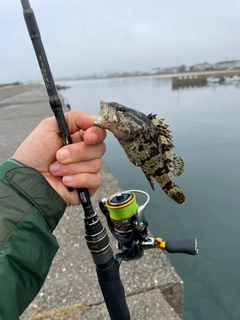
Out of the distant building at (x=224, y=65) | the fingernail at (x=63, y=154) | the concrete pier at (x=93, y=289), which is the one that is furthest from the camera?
the distant building at (x=224, y=65)

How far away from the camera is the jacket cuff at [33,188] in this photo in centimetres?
150

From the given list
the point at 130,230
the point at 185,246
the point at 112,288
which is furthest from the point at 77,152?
the point at 185,246

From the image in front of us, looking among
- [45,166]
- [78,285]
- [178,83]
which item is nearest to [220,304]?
[78,285]

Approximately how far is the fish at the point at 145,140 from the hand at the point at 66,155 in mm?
124

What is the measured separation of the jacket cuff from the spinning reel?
0.52 m

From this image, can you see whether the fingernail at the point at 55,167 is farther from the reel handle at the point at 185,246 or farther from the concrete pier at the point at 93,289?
the concrete pier at the point at 93,289

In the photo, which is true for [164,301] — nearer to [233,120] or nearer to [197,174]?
[197,174]

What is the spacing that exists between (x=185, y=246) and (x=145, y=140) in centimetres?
82

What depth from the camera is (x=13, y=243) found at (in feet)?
4.50

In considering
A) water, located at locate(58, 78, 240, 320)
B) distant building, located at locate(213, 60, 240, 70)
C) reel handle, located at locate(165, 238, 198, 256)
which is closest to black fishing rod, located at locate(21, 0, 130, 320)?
reel handle, located at locate(165, 238, 198, 256)

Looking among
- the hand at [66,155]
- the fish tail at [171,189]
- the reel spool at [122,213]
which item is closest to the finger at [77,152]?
the hand at [66,155]

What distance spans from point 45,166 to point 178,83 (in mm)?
56447

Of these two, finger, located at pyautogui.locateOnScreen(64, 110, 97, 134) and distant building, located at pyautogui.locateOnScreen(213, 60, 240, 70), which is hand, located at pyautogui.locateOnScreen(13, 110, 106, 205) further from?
distant building, located at pyautogui.locateOnScreen(213, 60, 240, 70)

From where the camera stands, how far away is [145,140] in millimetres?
1985
